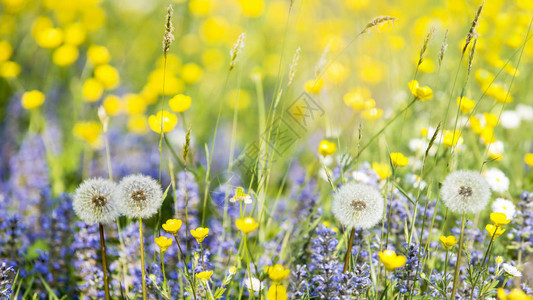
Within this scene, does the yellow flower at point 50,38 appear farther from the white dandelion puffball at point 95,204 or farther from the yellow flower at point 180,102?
the white dandelion puffball at point 95,204

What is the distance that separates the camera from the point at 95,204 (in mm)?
1429

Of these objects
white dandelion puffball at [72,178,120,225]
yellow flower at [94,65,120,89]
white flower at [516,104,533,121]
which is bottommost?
white dandelion puffball at [72,178,120,225]

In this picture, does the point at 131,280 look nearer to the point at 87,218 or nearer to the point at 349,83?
the point at 87,218

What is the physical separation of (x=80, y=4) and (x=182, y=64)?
1.08 meters

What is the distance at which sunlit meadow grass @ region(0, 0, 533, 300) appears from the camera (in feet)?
4.91

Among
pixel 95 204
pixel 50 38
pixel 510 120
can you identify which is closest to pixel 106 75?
pixel 50 38

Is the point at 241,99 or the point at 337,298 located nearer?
the point at 337,298

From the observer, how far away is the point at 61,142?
11.8 feet

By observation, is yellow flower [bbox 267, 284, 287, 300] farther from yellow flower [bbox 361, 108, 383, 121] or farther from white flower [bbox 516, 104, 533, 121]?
white flower [bbox 516, 104, 533, 121]

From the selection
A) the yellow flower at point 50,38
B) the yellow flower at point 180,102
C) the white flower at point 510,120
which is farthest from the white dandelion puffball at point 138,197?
the white flower at point 510,120

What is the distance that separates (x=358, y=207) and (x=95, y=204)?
31.9 inches

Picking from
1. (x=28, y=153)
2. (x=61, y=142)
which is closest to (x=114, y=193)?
(x=28, y=153)

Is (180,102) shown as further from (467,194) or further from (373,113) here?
(467,194)

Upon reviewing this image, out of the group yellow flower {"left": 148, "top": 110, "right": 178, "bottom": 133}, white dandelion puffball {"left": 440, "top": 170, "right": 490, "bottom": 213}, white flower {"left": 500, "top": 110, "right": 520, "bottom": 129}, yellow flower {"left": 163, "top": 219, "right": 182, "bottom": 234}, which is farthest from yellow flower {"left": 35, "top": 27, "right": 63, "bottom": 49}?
white flower {"left": 500, "top": 110, "right": 520, "bottom": 129}
